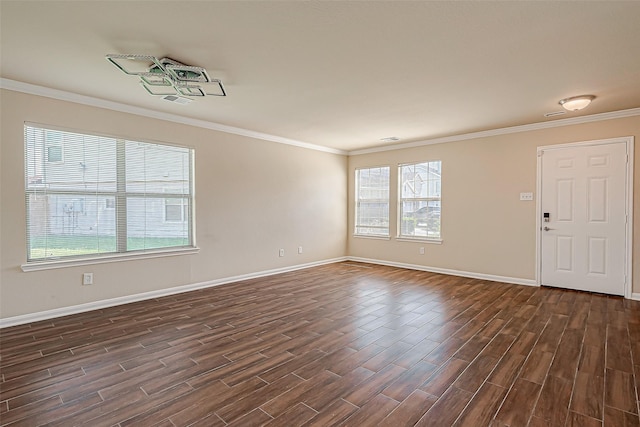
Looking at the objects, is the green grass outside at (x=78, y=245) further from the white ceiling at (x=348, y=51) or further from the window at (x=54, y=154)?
the white ceiling at (x=348, y=51)

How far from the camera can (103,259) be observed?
3980mm

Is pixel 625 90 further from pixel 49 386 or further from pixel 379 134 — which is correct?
pixel 49 386

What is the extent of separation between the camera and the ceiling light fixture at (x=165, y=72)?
2765 millimetres

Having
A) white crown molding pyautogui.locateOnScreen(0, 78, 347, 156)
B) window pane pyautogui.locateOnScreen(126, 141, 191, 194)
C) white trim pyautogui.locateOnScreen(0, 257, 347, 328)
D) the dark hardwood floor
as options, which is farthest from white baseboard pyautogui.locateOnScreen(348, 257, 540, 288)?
window pane pyautogui.locateOnScreen(126, 141, 191, 194)

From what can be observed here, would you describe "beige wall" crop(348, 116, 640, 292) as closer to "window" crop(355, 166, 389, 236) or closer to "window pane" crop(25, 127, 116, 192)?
"window" crop(355, 166, 389, 236)

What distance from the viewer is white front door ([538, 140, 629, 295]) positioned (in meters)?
4.42

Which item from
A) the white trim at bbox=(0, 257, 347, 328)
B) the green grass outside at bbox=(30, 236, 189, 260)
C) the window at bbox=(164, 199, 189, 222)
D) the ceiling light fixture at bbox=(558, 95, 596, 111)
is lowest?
the white trim at bbox=(0, 257, 347, 328)

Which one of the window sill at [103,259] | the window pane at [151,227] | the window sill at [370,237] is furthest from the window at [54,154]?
the window sill at [370,237]

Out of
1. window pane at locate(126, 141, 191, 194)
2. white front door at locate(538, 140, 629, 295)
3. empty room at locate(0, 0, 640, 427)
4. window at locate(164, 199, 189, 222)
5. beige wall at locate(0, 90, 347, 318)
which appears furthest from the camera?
window at locate(164, 199, 189, 222)

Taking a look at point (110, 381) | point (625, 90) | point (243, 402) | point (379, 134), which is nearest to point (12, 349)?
point (110, 381)

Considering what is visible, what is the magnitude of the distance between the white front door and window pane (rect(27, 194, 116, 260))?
6.26 metres

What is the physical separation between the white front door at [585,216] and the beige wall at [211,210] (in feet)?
12.8

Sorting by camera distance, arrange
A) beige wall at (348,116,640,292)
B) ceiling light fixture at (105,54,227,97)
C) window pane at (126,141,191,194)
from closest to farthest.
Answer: ceiling light fixture at (105,54,227,97), window pane at (126,141,191,194), beige wall at (348,116,640,292)

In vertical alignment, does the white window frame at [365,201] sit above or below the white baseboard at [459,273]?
above
